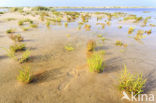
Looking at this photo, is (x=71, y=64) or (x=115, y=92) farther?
(x=71, y=64)

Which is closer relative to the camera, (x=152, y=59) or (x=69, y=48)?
(x=152, y=59)

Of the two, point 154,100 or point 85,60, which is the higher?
point 85,60

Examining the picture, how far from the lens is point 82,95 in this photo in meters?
2.89

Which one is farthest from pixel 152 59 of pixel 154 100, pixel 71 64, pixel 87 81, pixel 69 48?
pixel 69 48

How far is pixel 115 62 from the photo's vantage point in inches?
182

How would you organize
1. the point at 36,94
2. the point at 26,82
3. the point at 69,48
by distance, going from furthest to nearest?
1. the point at 69,48
2. the point at 26,82
3. the point at 36,94

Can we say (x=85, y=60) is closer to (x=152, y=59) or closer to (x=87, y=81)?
(x=87, y=81)

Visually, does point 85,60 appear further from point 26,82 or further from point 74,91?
point 26,82

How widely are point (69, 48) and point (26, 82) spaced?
3.16 meters

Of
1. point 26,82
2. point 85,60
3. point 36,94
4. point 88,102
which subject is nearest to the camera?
point 88,102

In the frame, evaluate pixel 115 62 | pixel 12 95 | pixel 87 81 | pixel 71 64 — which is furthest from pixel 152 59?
pixel 12 95

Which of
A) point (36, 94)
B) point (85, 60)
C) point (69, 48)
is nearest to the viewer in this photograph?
point (36, 94)

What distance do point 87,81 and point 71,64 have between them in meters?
1.28

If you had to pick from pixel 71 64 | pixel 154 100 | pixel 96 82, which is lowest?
pixel 154 100
